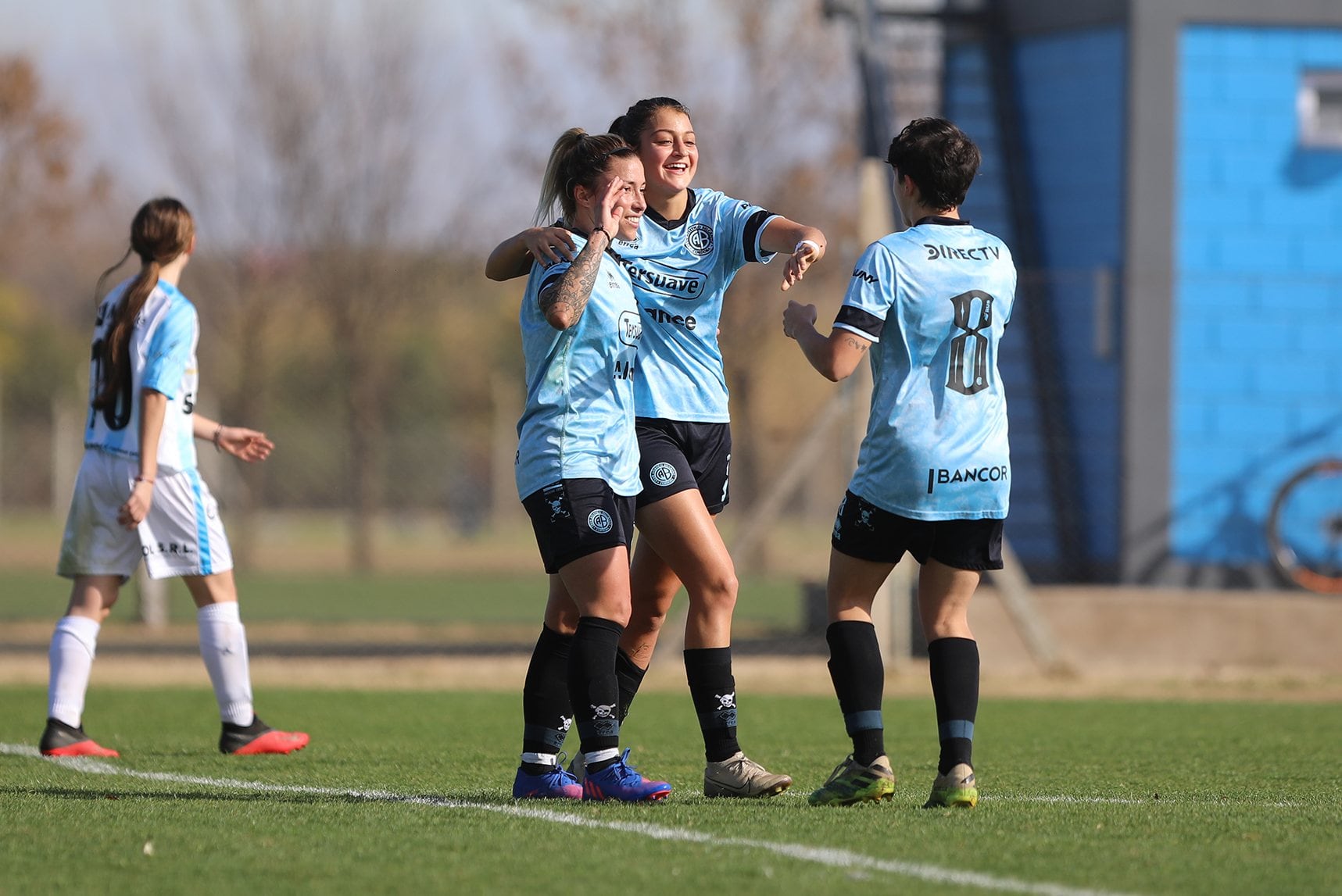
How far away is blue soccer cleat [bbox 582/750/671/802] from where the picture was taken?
4.98 meters

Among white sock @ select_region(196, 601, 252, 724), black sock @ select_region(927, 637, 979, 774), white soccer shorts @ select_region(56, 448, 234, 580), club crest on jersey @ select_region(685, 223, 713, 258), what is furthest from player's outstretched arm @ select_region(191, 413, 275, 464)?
black sock @ select_region(927, 637, 979, 774)

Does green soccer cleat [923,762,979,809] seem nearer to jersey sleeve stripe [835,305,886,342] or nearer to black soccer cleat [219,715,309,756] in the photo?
jersey sleeve stripe [835,305,886,342]

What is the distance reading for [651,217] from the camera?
541 cm

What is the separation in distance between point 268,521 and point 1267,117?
77.5ft

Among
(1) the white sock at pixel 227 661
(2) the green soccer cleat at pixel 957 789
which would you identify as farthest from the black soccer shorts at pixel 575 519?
(1) the white sock at pixel 227 661

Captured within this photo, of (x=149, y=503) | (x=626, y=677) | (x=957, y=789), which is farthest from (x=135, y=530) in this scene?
(x=957, y=789)

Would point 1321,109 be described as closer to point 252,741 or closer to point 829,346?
point 829,346

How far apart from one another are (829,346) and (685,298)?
2.24 feet

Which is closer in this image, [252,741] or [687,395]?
[687,395]

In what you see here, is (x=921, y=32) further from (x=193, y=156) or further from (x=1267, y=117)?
(x=193, y=156)

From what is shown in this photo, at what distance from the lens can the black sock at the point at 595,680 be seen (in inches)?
194

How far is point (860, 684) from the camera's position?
4.99 meters

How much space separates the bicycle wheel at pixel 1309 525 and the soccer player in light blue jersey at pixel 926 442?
8.93 m

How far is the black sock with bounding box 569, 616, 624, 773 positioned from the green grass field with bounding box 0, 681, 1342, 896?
22 centimetres
